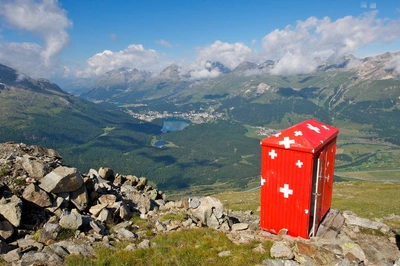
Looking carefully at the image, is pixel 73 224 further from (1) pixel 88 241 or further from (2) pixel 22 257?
(2) pixel 22 257

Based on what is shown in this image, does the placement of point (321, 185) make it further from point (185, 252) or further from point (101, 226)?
point (101, 226)

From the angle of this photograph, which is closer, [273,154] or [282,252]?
[282,252]

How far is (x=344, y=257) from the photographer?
11102 mm

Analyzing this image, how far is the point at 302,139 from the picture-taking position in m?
12.0

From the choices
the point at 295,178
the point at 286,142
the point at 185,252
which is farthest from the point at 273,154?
the point at 185,252

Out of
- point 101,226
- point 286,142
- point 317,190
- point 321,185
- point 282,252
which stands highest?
point 286,142

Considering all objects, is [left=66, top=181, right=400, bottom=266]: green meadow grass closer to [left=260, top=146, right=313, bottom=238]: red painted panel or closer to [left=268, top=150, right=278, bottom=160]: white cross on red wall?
[left=260, top=146, right=313, bottom=238]: red painted panel

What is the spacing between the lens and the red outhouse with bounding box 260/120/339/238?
12.0 metres

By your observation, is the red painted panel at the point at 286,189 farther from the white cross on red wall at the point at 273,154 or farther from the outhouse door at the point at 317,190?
the outhouse door at the point at 317,190

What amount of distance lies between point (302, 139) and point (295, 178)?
6.19 ft

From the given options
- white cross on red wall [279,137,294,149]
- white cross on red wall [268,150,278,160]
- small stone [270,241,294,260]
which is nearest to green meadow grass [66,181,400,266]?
small stone [270,241,294,260]

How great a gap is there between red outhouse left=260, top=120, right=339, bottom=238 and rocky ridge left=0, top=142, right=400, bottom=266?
705mm

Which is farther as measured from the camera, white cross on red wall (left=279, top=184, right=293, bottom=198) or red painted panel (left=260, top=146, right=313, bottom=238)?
white cross on red wall (left=279, top=184, right=293, bottom=198)

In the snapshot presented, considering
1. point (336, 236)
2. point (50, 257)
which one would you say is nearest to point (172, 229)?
point (50, 257)
